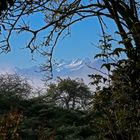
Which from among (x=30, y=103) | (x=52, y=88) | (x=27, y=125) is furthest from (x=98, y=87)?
(x=52, y=88)

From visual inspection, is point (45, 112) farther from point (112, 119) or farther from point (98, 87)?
point (112, 119)

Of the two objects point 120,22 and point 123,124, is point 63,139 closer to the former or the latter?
point 120,22

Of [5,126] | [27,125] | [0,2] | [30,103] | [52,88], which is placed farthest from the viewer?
[52,88]

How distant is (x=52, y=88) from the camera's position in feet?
129

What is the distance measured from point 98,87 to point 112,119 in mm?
1154

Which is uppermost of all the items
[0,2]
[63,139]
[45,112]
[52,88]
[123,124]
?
[52,88]

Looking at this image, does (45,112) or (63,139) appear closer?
(63,139)

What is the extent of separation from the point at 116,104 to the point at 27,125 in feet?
17.8

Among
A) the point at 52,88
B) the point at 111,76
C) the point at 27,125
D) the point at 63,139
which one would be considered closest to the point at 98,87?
the point at 111,76

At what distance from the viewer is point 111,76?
770 centimetres

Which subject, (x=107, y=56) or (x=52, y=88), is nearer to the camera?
(x=107, y=56)

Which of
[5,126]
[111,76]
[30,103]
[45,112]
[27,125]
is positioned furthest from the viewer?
[30,103]

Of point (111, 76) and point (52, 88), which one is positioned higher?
point (52, 88)

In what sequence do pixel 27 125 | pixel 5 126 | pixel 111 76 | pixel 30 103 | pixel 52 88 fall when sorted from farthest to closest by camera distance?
pixel 52 88
pixel 30 103
pixel 27 125
pixel 111 76
pixel 5 126
